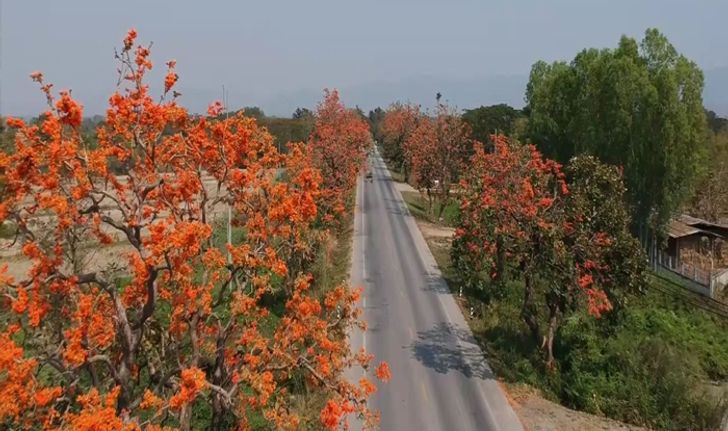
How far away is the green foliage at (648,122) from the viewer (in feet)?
137

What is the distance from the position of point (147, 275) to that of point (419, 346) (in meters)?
20.0

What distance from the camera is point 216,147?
1511 cm

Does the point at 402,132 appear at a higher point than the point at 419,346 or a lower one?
higher

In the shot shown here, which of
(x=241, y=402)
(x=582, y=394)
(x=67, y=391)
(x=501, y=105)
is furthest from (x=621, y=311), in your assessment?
(x=501, y=105)

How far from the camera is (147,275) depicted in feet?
39.8

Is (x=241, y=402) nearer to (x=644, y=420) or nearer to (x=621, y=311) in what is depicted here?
(x=644, y=420)

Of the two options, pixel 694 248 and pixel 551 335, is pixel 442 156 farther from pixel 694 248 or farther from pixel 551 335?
pixel 551 335

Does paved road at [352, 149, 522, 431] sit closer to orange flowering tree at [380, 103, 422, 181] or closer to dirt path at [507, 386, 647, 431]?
dirt path at [507, 386, 647, 431]

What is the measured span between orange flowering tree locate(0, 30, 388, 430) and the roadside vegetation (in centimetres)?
1330

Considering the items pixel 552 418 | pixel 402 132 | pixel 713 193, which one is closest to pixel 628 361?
pixel 552 418

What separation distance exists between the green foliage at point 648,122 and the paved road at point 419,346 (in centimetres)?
1741

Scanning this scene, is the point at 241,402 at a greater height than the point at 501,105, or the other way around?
the point at 501,105

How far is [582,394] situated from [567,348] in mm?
4025

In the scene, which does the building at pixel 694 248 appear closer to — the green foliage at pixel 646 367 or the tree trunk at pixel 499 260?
the green foliage at pixel 646 367
